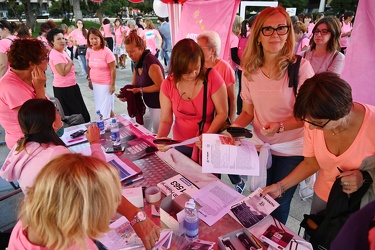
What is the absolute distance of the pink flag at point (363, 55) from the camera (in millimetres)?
1976

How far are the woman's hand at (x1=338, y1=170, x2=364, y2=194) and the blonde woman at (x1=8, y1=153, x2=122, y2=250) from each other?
37.9 inches

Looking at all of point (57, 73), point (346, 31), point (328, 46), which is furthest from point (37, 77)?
point (346, 31)

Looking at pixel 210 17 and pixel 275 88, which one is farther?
pixel 210 17

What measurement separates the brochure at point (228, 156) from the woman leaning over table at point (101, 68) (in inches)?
105

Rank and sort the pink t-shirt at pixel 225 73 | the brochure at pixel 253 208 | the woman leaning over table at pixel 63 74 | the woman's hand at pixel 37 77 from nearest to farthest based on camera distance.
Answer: the brochure at pixel 253 208 → the woman's hand at pixel 37 77 → the pink t-shirt at pixel 225 73 → the woman leaning over table at pixel 63 74

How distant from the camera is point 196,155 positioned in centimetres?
195

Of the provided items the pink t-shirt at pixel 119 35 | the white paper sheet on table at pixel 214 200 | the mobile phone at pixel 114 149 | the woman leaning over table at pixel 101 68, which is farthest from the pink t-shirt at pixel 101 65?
the pink t-shirt at pixel 119 35

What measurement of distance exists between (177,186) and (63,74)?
2.68 meters

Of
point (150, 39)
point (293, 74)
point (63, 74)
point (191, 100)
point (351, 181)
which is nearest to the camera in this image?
point (351, 181)

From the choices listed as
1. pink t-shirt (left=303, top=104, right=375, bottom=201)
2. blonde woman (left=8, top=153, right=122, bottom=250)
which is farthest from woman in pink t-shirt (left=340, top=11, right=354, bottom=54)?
blonde woman (left=8, top=153, right=122, bottom=250)

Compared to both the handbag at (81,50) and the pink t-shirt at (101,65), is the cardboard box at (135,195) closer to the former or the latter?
the pink t-shirt at (101,65)

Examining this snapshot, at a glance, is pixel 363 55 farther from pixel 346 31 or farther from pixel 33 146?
pixel 346 31

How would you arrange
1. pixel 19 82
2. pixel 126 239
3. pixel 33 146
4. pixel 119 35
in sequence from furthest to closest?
pixel 119 35, pixel 19 82, pixel 33 146, pixel 126 239

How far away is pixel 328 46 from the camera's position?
2.82 m
